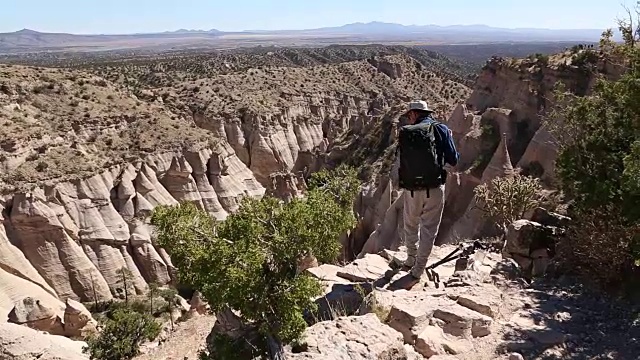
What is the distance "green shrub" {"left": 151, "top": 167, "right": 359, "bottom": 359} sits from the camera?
701cm

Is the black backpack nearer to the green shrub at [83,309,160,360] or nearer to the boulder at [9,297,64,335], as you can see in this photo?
the green shrub at [83,309,160,360]

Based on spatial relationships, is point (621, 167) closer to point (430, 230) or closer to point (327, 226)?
point (430, 230)

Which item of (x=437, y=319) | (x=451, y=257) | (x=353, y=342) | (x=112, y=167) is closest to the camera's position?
(x=353, y=342)

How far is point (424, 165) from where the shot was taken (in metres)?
7.86

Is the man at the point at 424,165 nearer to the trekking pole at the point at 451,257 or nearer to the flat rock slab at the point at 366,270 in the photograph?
the trekking pole at the point at 451,257

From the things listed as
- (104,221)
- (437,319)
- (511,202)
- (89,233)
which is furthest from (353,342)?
(104,221)

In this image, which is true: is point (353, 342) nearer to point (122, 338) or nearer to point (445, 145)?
point (445, 145)

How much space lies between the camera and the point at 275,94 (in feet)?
197

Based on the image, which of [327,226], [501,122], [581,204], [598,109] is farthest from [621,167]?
[501,122]

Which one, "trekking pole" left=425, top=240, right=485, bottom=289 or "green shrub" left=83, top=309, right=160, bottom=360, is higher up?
"trekking pole" left=425, top=240, right=485, bottom=289

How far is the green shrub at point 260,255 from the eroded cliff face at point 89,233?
1945cm

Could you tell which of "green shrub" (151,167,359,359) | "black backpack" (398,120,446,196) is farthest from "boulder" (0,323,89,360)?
"black backpack" (398,120,446,196)

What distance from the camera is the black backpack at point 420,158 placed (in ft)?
25.3

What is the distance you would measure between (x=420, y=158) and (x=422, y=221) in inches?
44.5
